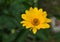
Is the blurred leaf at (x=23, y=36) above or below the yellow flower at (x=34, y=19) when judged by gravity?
below

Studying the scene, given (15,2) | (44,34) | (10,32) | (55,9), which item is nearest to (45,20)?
(44,34)

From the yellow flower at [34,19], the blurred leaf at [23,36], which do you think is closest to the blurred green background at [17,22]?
the blurred leaf at [23,36]

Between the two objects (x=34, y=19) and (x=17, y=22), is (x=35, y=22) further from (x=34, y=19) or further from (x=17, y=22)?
(x=17, y=22)

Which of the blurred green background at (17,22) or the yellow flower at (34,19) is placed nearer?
the yellow flower at (34,19)

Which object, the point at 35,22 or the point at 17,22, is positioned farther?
the point at 17,22

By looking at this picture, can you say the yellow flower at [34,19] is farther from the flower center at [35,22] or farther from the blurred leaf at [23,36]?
the blurred leaf at [23,36]

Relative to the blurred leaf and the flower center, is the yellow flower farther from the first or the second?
the blurred leaf

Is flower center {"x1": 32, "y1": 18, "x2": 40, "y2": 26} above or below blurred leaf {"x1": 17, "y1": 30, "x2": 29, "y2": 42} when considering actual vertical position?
above

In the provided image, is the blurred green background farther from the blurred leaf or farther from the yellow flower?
the yellow flower

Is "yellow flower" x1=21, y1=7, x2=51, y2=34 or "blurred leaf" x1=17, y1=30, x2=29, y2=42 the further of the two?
"blurred leaf" x1=17, y1=30, x2=29, y2=42

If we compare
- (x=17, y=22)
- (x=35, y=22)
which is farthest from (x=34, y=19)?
(x=17, y=22)

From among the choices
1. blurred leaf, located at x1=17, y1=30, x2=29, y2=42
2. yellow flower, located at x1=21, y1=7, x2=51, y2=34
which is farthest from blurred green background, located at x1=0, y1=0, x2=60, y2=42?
yellow flower, located at x1=21, y1=7, x2=51, y2=34
